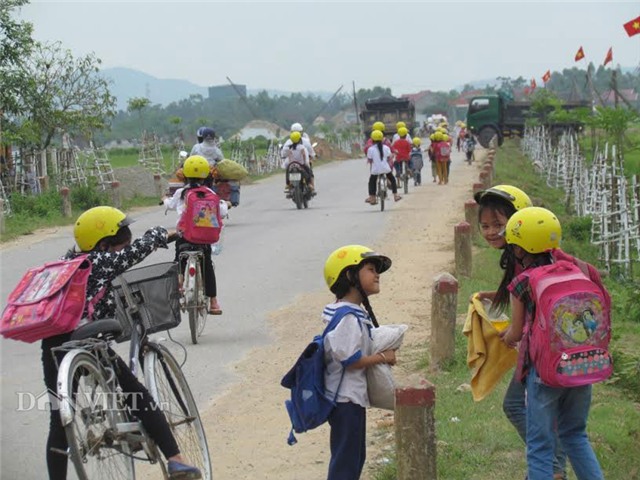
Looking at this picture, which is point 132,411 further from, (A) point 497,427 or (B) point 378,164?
(B) point 378,164

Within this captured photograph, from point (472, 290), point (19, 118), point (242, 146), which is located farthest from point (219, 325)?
point (242, 146)

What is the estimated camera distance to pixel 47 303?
5.48 meters

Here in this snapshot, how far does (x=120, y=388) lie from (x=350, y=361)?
1.22m

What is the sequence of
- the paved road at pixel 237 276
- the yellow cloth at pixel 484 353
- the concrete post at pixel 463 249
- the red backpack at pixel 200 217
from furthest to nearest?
1. the concrete post at pixel 463 249
2. the red backpack at pixel 200 217
3. the paved road at pixel 237 276
4. the yellow cloth at pixel 484 353

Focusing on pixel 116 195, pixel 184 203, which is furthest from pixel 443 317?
pixel 116 195

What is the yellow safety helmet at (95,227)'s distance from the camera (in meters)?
6.11

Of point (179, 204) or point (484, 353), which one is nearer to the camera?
point (484, 353)

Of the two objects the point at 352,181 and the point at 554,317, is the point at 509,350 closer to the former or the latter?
the point at 554,317

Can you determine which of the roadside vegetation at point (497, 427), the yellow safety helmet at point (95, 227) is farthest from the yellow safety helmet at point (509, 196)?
the yellow safety helmet at point (95, 227)

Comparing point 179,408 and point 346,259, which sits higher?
point 346,259

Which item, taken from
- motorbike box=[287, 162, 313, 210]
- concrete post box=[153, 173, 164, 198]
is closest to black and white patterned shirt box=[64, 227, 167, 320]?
motorbike box=[287, 162, 313, 210]

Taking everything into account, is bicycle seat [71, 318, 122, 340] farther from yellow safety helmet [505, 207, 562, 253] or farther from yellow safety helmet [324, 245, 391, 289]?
yellow safety helmet [505, 207, 562, 253]

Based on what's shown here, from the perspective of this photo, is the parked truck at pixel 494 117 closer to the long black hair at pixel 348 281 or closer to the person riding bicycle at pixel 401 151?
the person riding bicycle at pixel 401 151

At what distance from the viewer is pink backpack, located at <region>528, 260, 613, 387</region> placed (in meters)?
5.14
